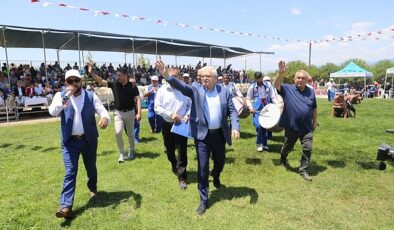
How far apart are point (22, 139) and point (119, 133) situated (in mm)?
5056

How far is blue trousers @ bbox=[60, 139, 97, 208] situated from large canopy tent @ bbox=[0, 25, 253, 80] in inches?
519

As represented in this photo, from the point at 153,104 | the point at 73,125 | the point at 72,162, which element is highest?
the point at 73,125

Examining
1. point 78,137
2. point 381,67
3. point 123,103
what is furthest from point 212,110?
point 381,67

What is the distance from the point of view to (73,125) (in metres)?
4.97

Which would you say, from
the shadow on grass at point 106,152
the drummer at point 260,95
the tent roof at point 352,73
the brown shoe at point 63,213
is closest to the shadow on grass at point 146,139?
the shadow on grass at point 106,152

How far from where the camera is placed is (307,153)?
6.63 m

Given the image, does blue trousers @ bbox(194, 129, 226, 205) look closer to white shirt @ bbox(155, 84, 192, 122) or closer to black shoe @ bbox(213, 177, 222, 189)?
black shoe @ bbox(213, 177, 222, 189)

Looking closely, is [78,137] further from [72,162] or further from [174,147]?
[174,147]

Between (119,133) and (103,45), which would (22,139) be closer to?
(119,133)

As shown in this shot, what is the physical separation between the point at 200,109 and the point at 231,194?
1.55 m

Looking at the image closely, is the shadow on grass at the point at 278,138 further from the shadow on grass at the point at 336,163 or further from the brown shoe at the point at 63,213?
the brown shoe at the point at 63,213

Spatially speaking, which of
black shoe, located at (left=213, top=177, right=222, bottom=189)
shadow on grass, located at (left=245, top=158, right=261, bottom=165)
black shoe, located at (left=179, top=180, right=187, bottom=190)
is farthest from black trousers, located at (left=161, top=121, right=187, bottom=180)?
shadow on grass, located at (left=245, top=158, right=261, bottom=165)

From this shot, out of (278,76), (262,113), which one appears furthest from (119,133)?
(278,76)

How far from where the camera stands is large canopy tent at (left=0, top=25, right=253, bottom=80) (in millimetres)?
18344
